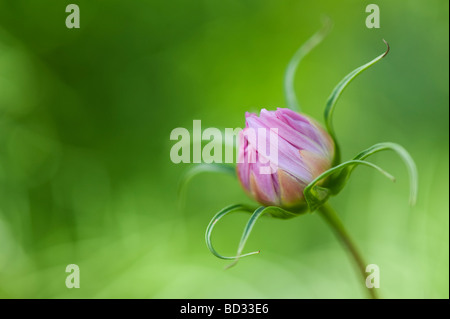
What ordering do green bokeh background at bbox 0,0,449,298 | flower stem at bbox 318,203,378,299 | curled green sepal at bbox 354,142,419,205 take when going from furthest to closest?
A: 1. green bokeh background at bbox 0,0,449,298
2. flower stem at bbox 318,203,378,299
3. curled green sepal at bbox 354,142,419,205

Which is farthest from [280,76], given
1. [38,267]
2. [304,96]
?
[38,267]

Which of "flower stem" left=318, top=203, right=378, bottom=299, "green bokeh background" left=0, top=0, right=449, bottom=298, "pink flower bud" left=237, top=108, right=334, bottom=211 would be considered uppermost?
"green bokeh background" left=0, top=0, right=449, bottom=298

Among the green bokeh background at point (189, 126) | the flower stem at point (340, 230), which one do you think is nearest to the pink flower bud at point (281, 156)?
the flower stem at point (340, 230)

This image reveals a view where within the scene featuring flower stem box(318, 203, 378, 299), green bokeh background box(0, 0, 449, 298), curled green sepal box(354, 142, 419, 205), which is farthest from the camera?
green bokeh background box(0, 0, 449, 298)

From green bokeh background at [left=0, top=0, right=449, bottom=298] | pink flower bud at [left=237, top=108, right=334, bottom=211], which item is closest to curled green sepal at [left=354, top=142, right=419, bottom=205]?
pink flower bud at [left=237, top=108, right=334, bottom=211]

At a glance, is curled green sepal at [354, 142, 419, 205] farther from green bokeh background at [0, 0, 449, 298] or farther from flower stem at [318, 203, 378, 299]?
green bokeh background at [0, 0, 449, 298]

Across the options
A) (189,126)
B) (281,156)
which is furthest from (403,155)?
(189,126)

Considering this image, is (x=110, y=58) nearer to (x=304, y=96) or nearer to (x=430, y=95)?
(x=304, y=96)
